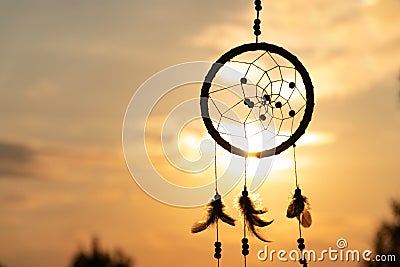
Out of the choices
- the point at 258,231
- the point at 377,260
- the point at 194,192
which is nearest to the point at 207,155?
the point at 194,192

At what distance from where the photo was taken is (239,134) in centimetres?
685

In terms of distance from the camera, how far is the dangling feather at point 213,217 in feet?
22.2

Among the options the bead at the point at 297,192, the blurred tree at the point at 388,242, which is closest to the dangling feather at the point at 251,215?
A: the bead at the point at 297,192

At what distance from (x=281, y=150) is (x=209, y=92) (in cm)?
69

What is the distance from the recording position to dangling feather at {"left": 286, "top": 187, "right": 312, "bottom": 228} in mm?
6871

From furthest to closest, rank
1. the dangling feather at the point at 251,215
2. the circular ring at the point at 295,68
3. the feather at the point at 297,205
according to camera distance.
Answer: the feather at the point at 297,205 → the dangling feather at the point at 251,215 → the circular ring at the point at 295,68

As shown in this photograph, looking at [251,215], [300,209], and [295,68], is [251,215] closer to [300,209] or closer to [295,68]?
[300,209]

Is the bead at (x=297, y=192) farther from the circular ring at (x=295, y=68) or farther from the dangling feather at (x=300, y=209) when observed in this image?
the circular ring at (x=295, y=68)

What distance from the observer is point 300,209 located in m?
Answer: 6.87

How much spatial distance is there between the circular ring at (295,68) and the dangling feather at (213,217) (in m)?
0.49

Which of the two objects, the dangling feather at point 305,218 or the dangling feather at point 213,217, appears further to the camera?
the dangling feather at point 305,218

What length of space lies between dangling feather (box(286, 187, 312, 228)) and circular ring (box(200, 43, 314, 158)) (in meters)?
0.46

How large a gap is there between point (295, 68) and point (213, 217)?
1.29 meters

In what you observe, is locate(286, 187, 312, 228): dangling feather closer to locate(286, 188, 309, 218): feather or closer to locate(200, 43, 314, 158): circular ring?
locate(286, 188, 309, 218): feather
